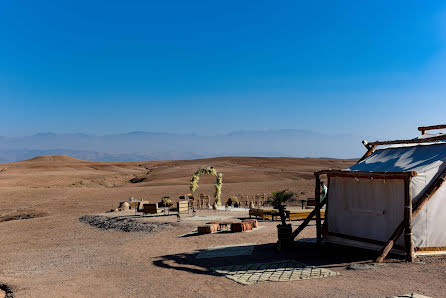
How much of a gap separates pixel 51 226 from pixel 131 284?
627 inches

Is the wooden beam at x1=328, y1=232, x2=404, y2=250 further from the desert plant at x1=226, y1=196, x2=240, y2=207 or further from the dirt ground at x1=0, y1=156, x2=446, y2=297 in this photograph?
the desert plant at x1=226, y1=196, x2=240, y2=207

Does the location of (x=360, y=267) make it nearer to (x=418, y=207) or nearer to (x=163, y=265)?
(x=418, y=207)

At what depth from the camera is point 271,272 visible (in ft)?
37.6

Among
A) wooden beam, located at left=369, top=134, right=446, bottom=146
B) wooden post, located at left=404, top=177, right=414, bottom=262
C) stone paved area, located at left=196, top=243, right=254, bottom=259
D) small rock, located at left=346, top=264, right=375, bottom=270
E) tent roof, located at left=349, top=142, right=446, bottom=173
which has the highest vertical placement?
wooden beam, located at left=369, top=134, right=446, bottom=146

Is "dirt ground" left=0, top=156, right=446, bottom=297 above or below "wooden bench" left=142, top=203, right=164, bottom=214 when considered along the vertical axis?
below

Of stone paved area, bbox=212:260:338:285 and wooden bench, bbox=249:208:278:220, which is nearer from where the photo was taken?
stone paved area, bbox=212:260:338:285

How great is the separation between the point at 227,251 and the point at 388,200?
5.49 m

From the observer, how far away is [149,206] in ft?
82.2

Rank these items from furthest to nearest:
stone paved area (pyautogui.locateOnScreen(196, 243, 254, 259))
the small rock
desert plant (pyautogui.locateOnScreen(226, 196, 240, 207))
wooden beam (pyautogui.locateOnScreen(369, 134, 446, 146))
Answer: desert plant (pyautogui.locateOnScreen(226, 196, 240, 207)), stone paved area (pyautogui.locateOnScreen(196, 243, 254, 259)), wooden beam (pyautogui.locateOnScreen(369, 134, 446, 146)), the small rock

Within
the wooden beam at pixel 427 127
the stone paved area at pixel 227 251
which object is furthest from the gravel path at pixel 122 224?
the wooden beam at pixel 427 127

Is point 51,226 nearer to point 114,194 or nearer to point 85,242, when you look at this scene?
point 85,242

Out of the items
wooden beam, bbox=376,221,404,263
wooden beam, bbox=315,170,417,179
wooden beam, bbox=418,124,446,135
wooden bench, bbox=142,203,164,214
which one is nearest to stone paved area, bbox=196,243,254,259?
wooden beam, bbox=315,170,417,179

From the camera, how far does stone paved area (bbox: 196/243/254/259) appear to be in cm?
1391

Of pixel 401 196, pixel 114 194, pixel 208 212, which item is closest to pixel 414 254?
pixel 401 196
